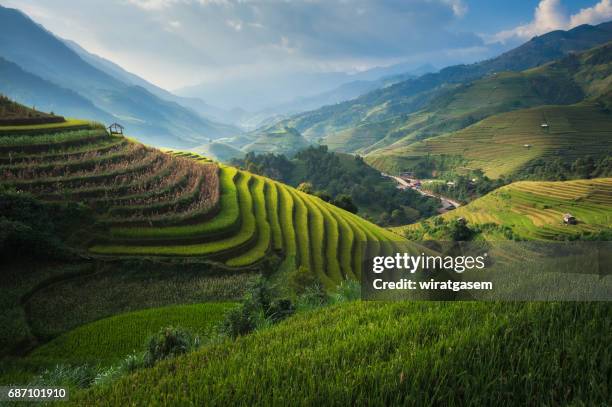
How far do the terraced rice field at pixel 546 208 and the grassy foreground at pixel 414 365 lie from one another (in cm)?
7783

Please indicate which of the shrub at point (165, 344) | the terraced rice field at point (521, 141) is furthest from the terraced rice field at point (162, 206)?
the terraced rice field at point (521, 141)

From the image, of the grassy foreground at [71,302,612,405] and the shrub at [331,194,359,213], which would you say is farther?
the shrub at [331,194,359,213]

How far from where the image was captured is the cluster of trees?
11412 cm

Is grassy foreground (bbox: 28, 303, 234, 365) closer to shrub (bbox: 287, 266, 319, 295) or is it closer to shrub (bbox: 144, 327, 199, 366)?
shrub (bbox: 287, 266, 319, 295)

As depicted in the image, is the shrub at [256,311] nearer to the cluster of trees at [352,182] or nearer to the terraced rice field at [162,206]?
the terraced rice field at [162,206]

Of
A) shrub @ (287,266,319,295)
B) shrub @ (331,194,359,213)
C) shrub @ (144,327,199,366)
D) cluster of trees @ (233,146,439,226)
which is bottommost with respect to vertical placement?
shrub @ (287,266,319,295)

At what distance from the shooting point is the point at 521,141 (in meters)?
158

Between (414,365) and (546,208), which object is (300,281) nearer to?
(414,365)

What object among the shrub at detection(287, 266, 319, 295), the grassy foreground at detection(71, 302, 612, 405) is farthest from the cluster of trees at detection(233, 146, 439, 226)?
the grassy foreground at detection(71, 302, 612, 405)

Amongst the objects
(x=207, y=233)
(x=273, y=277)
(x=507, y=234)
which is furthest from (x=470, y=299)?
(x=507, y=234)

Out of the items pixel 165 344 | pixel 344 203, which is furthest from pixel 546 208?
pixel 165 344

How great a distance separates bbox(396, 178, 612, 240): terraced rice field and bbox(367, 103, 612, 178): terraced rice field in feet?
152

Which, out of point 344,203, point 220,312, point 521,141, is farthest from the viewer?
point 521,141

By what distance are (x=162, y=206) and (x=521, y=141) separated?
17533cm
